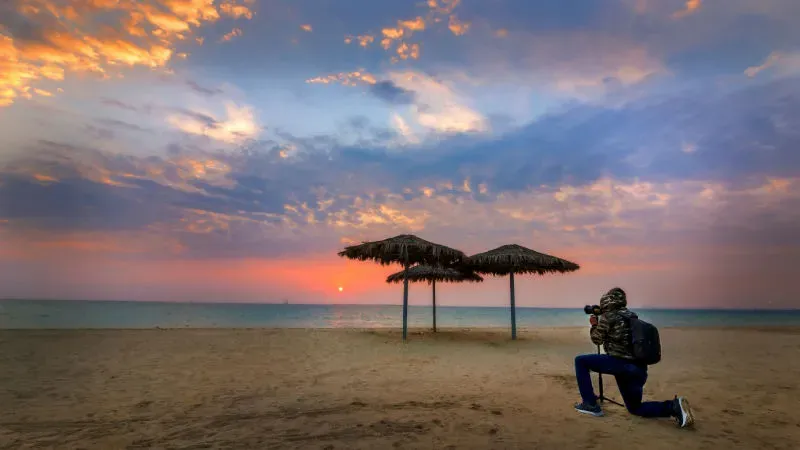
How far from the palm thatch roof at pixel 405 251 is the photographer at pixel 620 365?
8164 mm

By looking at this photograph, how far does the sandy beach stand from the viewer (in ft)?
13.7

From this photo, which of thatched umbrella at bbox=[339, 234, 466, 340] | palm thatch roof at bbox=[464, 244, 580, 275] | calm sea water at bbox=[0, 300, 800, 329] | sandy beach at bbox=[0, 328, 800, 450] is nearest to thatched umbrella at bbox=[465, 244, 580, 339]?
palm thatch roof at bbox=[464, 244, 580, 275]

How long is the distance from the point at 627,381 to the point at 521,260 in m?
8.71

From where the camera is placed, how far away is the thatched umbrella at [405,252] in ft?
42.9

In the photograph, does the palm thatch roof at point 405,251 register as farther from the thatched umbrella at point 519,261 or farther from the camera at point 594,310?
the camera at point 594,310

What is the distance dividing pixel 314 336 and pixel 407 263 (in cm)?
404

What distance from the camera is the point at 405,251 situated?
13.0m

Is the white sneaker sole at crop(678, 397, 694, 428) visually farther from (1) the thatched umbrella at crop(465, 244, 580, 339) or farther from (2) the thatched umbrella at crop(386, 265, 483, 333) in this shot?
(2) the thatched umbrella at crop(386, 265, 483, 333)

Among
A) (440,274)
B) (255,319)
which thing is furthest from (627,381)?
(255,319)

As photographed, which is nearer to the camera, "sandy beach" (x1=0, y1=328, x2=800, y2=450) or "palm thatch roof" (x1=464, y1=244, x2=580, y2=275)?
"sandy beach" (x1=0, y1=328, x2=800, y2=450)

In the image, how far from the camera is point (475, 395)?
6.07 m

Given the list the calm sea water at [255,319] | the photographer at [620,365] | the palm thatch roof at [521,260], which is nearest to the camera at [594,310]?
the photographer at [620,365]

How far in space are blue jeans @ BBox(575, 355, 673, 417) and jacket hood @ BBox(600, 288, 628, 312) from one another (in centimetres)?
55

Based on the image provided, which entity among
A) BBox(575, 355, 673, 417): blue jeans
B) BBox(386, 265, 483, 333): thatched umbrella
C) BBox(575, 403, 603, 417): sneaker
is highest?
BBox(386, 265, 483, 333): thatched umbrella
